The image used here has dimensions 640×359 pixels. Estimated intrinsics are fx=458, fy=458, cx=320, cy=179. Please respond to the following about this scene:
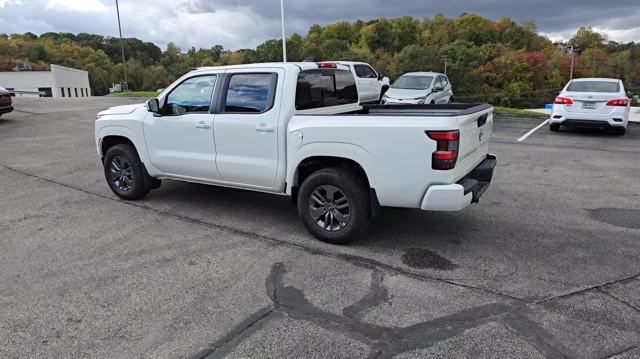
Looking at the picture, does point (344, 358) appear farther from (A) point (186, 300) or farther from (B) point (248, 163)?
(B) point (248, 163)

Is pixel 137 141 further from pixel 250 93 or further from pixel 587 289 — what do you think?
pixel 587 289

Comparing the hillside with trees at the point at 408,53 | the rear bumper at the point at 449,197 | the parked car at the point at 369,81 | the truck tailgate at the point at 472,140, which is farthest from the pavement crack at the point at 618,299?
the hillside with trees at the point at 408,53

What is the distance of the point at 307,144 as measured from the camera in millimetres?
4512

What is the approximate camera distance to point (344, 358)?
9.08 ft

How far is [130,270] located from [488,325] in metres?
3.00

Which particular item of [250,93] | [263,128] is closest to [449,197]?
[263,128]

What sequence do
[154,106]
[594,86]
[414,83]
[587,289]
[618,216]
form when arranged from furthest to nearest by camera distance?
1. [414,83]
2. [594,86]
3. [154,106]
4. [618,216]
5. [587,289]

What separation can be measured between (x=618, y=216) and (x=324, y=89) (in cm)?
381

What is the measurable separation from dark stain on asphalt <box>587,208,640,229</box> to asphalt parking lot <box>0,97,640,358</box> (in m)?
0.04

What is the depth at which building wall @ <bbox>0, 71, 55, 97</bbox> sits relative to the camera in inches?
2235

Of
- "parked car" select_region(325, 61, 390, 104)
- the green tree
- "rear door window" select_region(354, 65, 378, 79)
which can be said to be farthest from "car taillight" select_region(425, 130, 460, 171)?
the green tree

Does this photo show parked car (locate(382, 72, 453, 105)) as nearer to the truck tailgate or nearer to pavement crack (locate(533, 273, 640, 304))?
the truck tailgate

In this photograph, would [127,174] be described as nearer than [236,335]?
No

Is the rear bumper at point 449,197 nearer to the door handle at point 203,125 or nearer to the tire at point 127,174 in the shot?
the door handle at point 203,125
